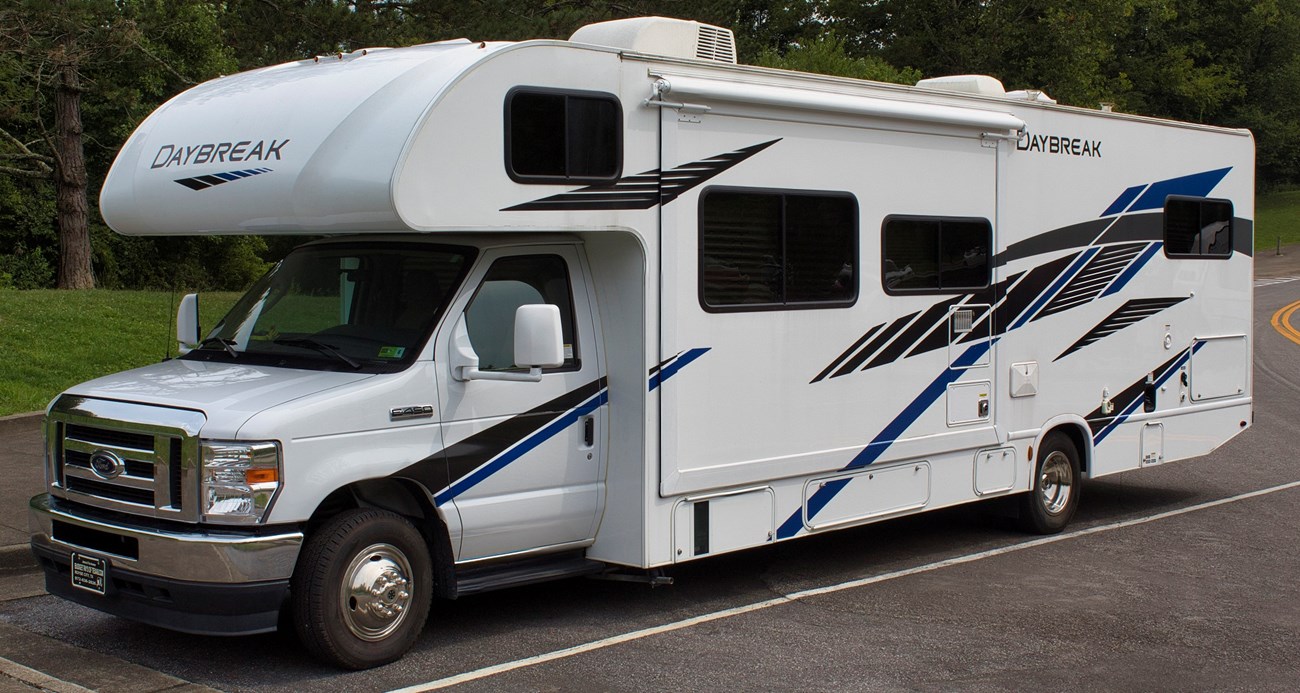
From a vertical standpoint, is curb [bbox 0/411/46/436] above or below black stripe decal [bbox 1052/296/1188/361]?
below

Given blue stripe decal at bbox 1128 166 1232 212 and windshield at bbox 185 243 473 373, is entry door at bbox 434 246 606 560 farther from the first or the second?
blue stripe decal at bbox 1128 166 1232 212

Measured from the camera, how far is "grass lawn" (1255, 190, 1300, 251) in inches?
2189

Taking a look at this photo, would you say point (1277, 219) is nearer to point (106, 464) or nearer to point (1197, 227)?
point (1197, 227)

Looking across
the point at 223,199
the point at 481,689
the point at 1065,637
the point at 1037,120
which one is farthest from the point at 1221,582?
the point at 223,199

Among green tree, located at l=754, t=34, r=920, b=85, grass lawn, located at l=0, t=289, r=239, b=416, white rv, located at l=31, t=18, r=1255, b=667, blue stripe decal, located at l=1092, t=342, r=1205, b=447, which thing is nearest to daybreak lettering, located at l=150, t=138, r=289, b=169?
white rv, located at l=31, t=18, r=1255, b=667

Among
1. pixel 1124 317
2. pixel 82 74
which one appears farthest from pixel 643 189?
pixel 82 74

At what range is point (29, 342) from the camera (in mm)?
15992

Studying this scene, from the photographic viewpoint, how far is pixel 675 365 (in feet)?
23.6

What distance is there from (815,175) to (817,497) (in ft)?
6.33

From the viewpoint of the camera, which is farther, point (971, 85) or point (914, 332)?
point (971, 85)

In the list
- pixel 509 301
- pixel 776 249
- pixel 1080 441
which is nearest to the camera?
pixel 509 301

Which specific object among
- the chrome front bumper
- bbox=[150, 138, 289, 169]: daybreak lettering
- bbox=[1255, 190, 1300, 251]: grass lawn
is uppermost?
bbox=[1255, 190, 1300, 251]: grass lawn

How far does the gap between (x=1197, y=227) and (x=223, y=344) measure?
308 inches

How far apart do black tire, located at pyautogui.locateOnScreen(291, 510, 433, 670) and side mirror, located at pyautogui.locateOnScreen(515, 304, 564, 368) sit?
101 centimetres
